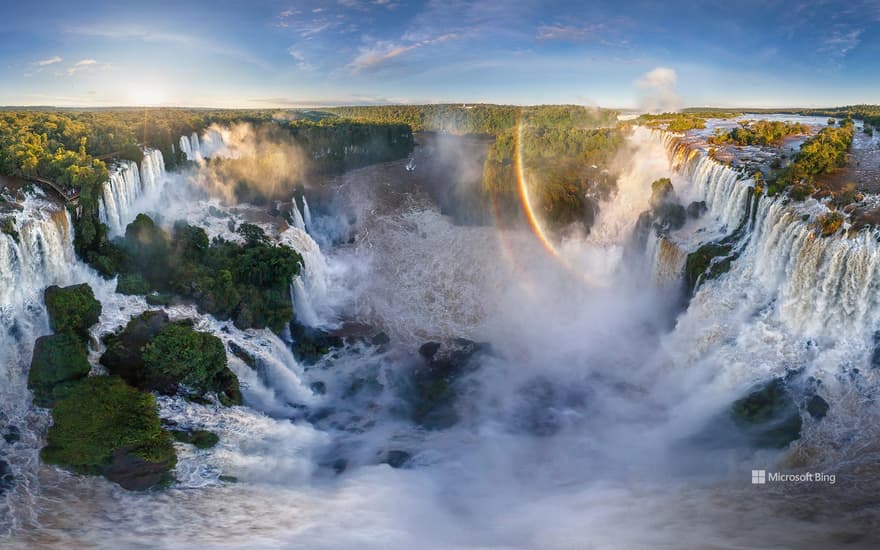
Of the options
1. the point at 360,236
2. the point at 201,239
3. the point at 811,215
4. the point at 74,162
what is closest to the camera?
the point at 811,215

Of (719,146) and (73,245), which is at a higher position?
(719,146)

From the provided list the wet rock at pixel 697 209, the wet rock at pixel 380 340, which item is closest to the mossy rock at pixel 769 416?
the wet rock at pixel 697 209

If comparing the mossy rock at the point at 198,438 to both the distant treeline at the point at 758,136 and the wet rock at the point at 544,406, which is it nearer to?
the wet rock at the point at 544,406

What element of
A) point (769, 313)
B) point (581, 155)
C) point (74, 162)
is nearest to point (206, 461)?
point (74, 162)

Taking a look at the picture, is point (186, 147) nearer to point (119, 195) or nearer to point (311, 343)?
point (119, 195)

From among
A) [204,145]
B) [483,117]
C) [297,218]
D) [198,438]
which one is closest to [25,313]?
[198,438]

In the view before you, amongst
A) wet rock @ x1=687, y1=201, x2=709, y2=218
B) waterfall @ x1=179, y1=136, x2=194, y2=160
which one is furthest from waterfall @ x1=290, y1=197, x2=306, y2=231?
wet rock @ x1=687, y1=201, x2=709, y2=218

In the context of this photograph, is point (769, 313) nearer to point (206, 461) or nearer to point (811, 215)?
point (811, 215)
